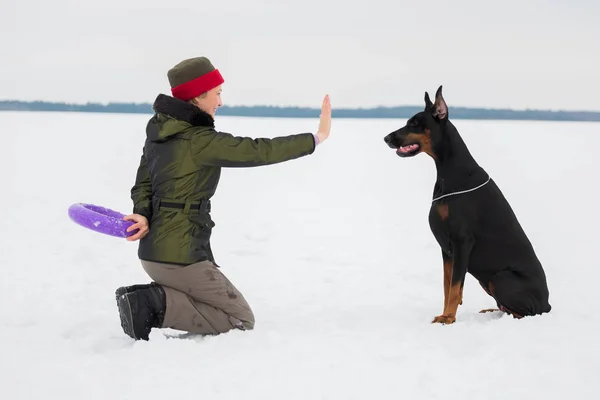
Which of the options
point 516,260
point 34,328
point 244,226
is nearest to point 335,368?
point 516,260

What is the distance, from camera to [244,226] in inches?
312

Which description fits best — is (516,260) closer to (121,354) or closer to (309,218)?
(121,354)

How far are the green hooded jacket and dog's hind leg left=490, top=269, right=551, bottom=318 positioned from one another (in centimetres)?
151

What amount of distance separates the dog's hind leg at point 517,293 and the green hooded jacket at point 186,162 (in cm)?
151

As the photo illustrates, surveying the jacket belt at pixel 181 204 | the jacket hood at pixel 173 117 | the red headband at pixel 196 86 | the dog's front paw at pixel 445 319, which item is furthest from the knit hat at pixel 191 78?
the dog's front paw at pixel 445 319

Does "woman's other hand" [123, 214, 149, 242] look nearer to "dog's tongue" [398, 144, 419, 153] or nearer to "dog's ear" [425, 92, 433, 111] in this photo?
"dog's tongue" [398, 144, 419, 153]

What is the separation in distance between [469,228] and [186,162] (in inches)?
71.2

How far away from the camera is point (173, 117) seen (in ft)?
12.7

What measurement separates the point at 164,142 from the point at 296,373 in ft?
4.95

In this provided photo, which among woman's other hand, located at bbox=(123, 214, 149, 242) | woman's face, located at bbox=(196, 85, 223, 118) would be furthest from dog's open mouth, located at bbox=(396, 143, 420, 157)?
woman's other hand, located at bbox=(123, 214, 149, 242)

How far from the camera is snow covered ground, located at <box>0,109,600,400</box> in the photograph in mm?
3270

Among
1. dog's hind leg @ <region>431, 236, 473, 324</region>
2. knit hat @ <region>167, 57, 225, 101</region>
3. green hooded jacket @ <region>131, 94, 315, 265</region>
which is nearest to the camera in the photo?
green hooded jacket @ <region>131, 94, 315, 265</region>

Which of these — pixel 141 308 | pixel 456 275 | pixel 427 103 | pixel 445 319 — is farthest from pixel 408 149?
pixel 141 308

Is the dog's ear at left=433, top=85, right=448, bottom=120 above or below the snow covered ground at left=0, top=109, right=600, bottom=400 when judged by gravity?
above
